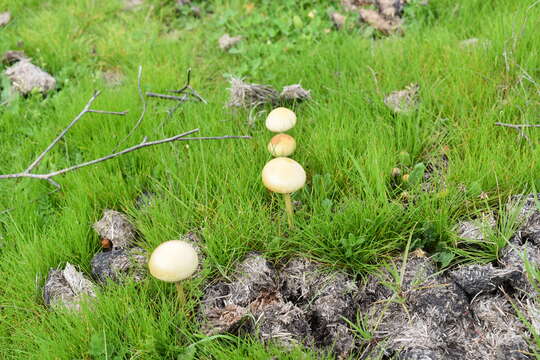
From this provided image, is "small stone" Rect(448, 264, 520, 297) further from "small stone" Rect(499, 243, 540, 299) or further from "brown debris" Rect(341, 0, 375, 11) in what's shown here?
"brown debris" Rect(341, 0, 375, 11)

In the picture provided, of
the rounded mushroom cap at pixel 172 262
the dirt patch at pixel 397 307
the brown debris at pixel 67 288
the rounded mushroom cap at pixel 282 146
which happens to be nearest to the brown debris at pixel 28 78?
the brown debris at pixel 67 288

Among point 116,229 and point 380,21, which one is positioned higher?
point 380,21

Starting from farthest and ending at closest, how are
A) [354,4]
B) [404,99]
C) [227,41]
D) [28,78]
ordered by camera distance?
[354,4]
[227,41]
[28,78]
[404,99]

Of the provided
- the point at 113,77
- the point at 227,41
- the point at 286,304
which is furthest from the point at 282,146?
the point at 113,77

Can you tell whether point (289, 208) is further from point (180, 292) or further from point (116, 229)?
point (116, 229)

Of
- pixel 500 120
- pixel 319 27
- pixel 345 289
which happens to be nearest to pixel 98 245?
pixel 345 289

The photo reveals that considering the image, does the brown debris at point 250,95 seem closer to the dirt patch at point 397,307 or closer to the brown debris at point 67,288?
the dirt patch at point 397,307

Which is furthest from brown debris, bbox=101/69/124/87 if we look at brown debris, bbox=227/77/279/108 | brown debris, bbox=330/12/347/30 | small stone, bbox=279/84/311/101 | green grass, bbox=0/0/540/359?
brown debris, bbox=330/12/347/30
